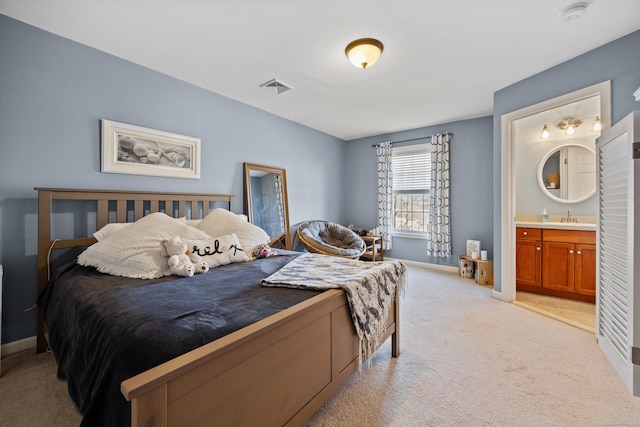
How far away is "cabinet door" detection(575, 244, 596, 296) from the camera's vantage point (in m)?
3.09

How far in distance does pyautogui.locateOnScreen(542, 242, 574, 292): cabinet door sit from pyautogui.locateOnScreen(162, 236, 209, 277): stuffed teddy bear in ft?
12.9

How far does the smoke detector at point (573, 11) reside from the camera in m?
1.90

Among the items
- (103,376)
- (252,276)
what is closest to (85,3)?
(252,276)

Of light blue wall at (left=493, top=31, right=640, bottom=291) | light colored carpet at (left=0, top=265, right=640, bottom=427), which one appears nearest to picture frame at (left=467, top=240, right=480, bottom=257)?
light blue wall at (left=493, top=31, right=640, bottom=291)

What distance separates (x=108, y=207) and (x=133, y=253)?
0.94 m

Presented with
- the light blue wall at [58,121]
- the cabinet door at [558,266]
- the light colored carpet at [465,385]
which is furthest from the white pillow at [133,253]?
the cabinet door at [558,266]

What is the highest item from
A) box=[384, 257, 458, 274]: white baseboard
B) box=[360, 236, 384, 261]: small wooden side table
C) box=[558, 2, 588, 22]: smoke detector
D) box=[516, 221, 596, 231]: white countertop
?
box=[558, 2, 588, 22]: smoke detector

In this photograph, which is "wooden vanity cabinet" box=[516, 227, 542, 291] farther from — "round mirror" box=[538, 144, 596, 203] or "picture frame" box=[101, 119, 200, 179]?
"picture frame" box=[101, 119, 200, 179]

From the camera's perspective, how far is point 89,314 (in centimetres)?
127

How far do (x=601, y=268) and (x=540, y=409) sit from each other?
4.70 ft

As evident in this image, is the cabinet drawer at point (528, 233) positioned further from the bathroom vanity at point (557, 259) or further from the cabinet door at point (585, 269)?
the cabinet door at point (585, 269)

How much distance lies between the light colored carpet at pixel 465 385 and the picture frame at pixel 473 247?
1625mm

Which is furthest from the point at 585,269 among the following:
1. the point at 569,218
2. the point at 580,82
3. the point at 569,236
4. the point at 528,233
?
the point at 580,82

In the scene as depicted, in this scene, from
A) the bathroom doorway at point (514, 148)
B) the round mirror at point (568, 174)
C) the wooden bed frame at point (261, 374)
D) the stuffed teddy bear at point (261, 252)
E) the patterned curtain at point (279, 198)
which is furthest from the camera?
the patterned curtain at point (279, 198)
